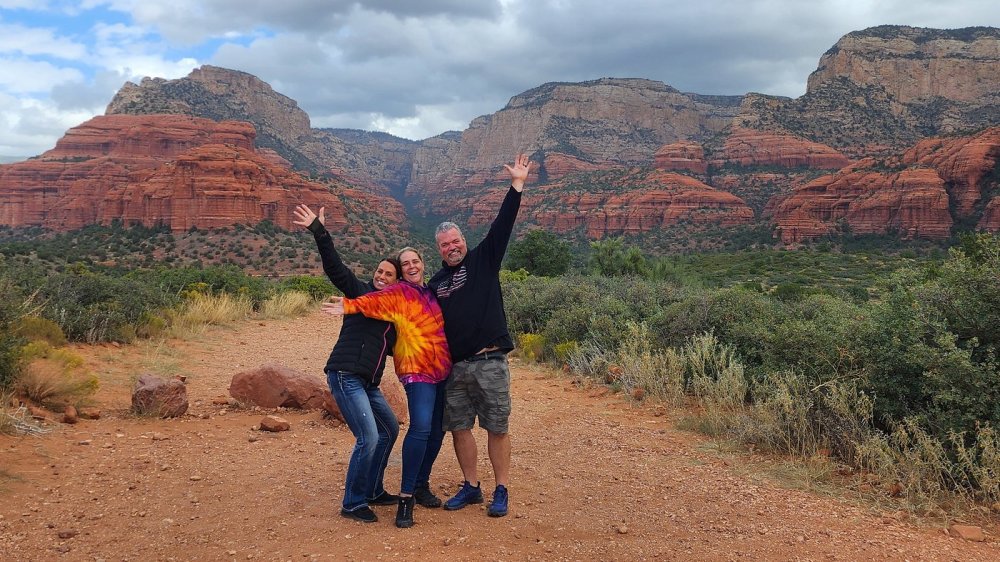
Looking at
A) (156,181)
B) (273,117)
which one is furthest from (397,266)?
(273,117)

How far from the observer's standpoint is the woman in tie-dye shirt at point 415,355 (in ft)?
12.7

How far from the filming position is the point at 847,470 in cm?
473

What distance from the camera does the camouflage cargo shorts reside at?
3910mm

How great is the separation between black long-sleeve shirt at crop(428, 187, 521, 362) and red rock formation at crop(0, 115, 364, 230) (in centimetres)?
5804

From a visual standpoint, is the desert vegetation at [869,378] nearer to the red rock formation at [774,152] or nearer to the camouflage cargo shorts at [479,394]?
the camouflage cargo shorts at [479,394]

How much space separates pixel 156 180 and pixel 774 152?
78.8m

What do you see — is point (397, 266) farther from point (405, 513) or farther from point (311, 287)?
point (311, 287)

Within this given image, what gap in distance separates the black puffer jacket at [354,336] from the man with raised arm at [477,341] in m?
0.47

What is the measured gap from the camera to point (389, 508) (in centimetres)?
414

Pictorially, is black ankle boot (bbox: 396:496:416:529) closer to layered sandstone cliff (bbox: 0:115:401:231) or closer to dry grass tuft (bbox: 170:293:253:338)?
dry grass tuft (bbox: 170:293:253:338)

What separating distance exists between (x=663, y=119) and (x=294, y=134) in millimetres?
92836

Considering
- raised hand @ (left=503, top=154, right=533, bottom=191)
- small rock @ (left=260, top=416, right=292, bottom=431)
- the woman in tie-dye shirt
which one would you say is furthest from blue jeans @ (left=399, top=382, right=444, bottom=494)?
small rock @ (left=260, top=416, right=292, bottom=431)

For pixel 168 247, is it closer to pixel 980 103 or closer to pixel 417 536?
pixel 417 536

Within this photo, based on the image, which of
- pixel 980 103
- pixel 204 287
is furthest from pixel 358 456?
pixel 980 103
